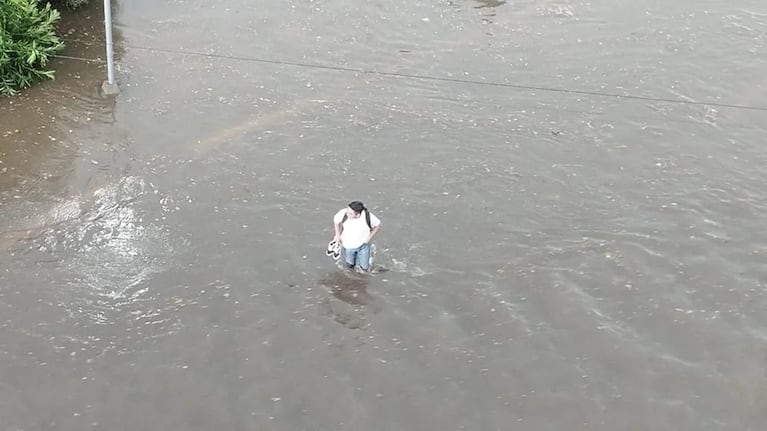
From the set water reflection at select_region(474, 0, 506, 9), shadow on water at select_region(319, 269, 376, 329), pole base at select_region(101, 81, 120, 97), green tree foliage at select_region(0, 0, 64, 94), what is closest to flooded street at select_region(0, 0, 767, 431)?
shadow on water at select_region(319, 269, 376, 329)

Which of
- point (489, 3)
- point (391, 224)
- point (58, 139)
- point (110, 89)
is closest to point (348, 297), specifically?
Answer: point (391, 224)

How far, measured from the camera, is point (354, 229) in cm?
1015

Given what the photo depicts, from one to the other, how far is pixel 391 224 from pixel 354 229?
1.43 m

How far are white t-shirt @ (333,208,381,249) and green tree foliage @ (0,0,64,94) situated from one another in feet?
24.2

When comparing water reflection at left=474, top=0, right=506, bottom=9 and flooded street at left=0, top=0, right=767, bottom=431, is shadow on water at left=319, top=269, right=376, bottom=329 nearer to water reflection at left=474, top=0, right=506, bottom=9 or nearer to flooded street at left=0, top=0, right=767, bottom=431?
flooded street at left=0, top=0, right=767, bottom=431

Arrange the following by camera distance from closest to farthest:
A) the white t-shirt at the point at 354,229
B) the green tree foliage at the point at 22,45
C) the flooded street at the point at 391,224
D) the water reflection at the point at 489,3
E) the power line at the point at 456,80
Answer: the flooded street at the point at 391,224
the white t-shirt at the point at 354,229
the green tree foliage at the point at 22,45
the power line at the point at 456,80
the water reflection at the point at 489,3

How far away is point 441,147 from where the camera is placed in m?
13.2

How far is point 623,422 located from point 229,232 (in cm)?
576

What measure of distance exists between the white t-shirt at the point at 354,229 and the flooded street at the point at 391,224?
0.62 m

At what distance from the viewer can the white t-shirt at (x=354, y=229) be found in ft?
33.0

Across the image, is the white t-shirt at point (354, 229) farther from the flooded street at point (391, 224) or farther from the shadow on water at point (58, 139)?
the shadow on water at point (58, 139)

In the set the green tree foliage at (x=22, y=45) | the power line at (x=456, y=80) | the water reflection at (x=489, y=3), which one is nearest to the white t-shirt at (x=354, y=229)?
the power line at (x=456, y=80)

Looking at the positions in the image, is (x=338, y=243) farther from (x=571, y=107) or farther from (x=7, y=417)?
(x=571, y=107)

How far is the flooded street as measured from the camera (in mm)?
8859
